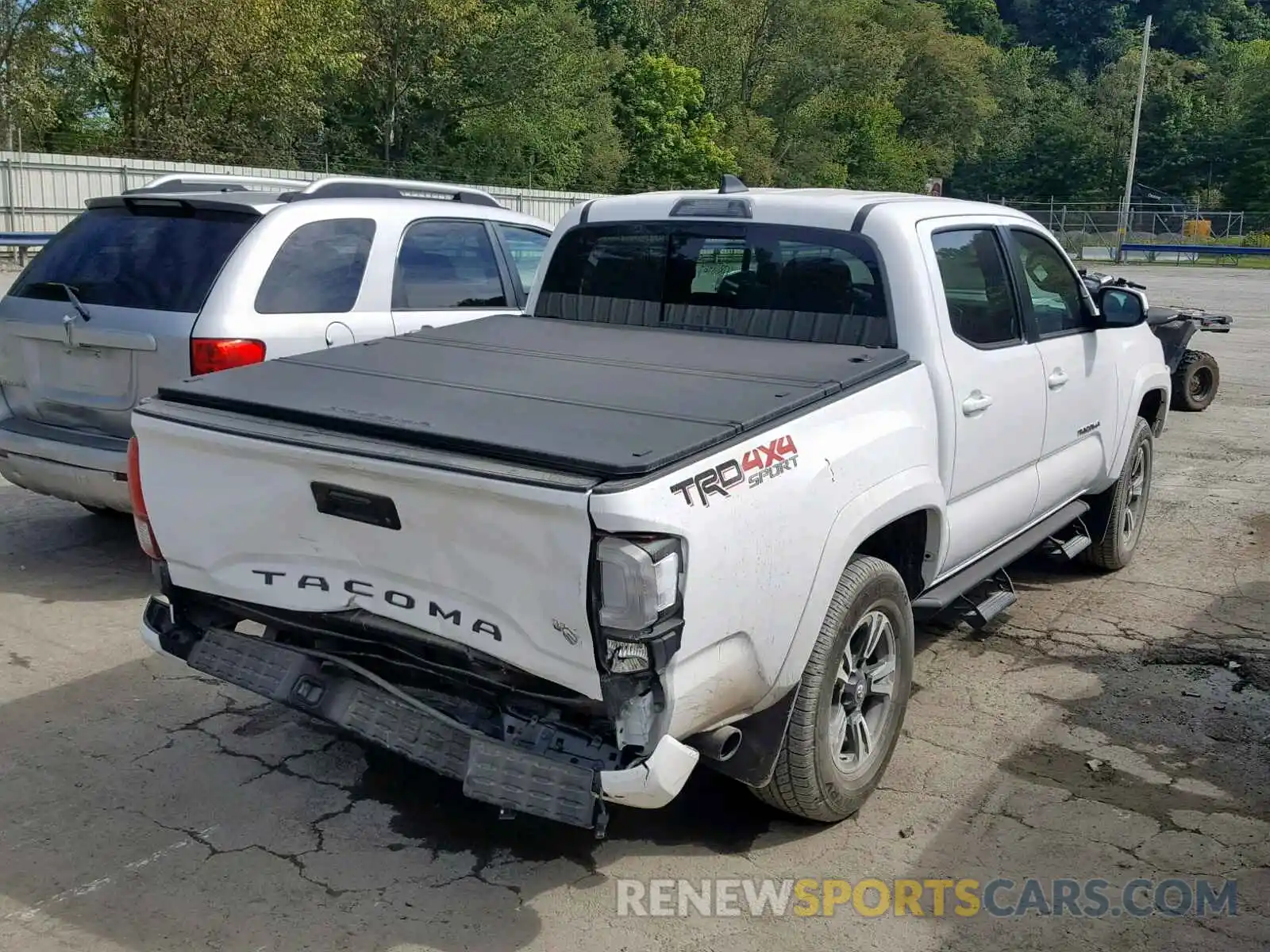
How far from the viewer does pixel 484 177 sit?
47062mm

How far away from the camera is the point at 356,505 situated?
3.21m

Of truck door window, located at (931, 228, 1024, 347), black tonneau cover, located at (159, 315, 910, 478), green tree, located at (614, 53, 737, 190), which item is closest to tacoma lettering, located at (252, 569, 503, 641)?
black tonneau cover, located at (159, 315, 910, 478)

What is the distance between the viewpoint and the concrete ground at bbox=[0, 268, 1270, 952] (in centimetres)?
330

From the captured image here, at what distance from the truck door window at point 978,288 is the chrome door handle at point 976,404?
0.21 m

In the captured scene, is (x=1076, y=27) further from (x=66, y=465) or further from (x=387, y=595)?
(x=387, y=595)

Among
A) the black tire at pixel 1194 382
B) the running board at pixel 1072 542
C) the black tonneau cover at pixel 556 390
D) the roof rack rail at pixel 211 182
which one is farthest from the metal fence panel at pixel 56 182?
the black tonneau cover at pixel 556 390

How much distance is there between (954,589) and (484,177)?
44781mm

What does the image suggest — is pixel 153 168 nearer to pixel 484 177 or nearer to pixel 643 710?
pixel 484 177

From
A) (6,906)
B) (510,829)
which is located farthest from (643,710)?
(6,906)

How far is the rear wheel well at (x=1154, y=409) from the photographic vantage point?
6.79m

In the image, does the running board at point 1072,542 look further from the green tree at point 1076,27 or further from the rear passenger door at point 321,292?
the green tree at point 1076,27

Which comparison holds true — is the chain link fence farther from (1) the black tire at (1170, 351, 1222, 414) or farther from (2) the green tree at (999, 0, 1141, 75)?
(2) the green tree at (999, 0, 1141, 75)

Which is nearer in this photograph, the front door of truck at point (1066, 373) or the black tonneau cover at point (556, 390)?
the black tonneau cover at point (556, 390)

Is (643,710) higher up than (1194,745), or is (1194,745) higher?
(643,710)
